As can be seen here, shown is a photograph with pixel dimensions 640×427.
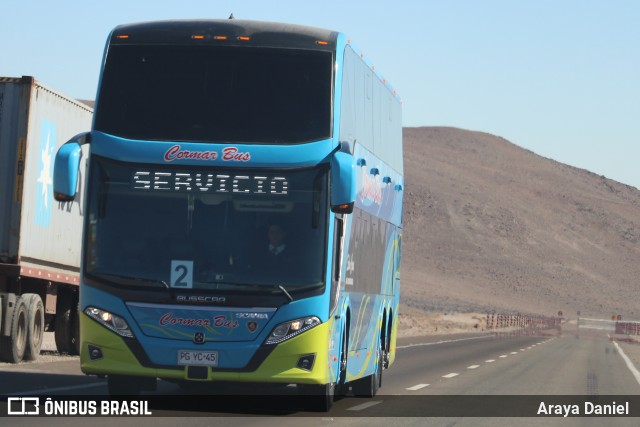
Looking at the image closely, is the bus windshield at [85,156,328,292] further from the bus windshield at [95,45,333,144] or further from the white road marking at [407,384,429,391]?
the white road marking at [407,384,429,391]

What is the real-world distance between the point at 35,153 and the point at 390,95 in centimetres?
644

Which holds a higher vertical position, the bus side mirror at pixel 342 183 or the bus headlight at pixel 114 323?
the bus side mirror at pixel 342 183

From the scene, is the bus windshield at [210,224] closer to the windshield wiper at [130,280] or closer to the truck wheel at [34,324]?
the windshield wiper at [130,280]

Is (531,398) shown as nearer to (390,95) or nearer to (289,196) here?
(390,95)

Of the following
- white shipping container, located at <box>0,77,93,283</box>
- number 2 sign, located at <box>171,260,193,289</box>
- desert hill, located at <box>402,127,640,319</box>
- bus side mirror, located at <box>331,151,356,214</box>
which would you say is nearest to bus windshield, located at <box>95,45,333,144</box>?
bus side mirror, located at <box>331,151,356,214</box>

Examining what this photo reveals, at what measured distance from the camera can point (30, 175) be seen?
23.6 metres

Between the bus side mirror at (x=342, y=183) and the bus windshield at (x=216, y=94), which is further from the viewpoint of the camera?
the bus windshield at (x=216, y=94)

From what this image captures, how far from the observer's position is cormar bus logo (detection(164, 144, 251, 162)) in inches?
604

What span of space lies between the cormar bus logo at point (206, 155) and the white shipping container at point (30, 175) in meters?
8.65

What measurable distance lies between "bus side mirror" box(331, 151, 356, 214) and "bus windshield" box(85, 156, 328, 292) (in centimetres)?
37

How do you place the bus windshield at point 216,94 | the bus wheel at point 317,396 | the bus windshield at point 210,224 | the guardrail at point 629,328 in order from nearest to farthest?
the bus windshield at point 210,224, the bus windshield at point 216,94, the bus wheel at point 317,396, the guardrail at point 629,328

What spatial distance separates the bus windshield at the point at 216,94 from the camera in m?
15.5

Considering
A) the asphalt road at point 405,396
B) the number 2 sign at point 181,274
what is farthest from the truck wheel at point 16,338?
the number 2 sign at point 181,274

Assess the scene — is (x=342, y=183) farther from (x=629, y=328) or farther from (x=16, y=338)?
(x=629, y=328)
